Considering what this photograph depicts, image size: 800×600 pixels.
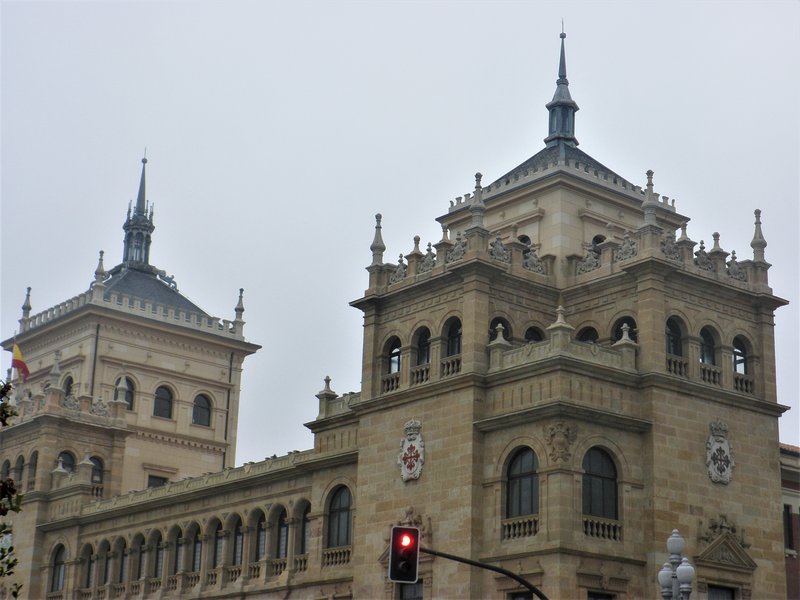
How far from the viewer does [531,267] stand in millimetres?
47469

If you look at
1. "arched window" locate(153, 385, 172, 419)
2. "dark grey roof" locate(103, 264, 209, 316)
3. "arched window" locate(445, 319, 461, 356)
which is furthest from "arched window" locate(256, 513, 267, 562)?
"dark grey roof" locate(103, 264, 209, 316)

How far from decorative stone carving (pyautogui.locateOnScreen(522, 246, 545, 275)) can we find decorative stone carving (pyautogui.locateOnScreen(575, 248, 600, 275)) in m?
1.26

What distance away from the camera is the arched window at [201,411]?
77000 mm

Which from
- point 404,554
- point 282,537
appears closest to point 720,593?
point 282,537

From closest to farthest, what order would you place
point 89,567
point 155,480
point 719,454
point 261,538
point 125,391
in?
point 719,454, point 261,538, point 89,567, point 125,391, point 155,480

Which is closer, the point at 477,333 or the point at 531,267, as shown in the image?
the point at 477,333

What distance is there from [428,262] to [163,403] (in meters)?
32.3

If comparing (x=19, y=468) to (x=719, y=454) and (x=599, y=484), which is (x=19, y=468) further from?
(x=719, y=454)

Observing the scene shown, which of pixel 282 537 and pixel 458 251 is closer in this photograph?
pixel 458 251

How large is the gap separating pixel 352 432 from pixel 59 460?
22843 mm

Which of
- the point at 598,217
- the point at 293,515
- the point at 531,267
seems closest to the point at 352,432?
the point at 293,515

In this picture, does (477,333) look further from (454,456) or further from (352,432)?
(352,432)

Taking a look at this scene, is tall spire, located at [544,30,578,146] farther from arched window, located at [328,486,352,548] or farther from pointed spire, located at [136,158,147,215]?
pointed spire, located at [136,158,147,215]

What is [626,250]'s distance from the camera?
4575 centimetres
